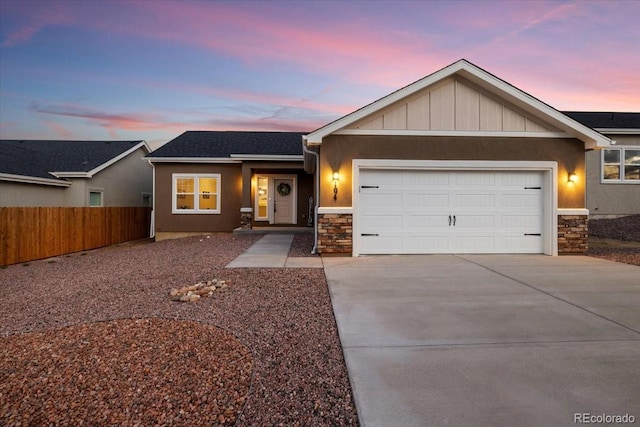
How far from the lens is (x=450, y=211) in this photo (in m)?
9.46

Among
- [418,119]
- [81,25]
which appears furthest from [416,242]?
[81,25]

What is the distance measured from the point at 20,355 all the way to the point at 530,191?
10.4 metres

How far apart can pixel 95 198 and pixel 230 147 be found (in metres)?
7.11

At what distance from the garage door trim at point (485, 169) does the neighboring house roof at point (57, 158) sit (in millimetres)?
12781

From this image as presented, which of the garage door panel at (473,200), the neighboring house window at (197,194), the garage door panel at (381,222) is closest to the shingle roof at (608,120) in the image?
the garage door panel at (473,200)

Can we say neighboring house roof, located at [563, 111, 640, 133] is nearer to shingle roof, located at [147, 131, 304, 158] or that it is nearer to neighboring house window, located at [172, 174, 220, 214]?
shingle roof, located at [147, 131, 304, 158]

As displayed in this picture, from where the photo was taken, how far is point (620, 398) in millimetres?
2693

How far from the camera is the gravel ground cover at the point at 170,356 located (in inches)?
102

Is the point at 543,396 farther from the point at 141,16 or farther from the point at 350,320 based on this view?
the point at 141,16

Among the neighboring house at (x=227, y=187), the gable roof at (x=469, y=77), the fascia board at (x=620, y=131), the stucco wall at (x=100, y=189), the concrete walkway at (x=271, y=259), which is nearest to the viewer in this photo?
the concrete walkway at (x=271, y=259)

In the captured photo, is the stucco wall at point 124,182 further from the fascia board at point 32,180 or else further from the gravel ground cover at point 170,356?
the gravel ground cover at point 170,356

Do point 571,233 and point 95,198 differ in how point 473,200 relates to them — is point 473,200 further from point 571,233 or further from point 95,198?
point 95,198

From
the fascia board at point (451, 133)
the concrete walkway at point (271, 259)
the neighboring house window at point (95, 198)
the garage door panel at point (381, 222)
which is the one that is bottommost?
the concrete walkway at point (271, 259)

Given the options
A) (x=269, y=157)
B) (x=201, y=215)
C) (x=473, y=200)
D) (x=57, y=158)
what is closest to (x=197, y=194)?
(x=201, y=215)
